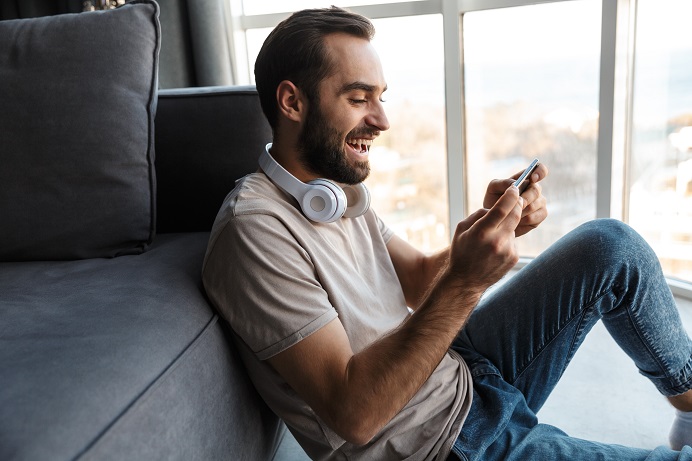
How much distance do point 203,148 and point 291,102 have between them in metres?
0.26

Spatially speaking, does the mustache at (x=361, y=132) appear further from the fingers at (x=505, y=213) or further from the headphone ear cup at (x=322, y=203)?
the fingers at (x=505, y=213)

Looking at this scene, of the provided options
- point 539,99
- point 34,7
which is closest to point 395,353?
point 539,99

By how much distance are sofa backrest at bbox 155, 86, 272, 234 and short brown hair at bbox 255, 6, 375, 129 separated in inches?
4.7

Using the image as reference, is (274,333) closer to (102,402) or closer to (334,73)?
(102,402)

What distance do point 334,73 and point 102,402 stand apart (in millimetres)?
670

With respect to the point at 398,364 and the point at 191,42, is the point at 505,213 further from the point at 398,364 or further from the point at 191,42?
the point at 191,42

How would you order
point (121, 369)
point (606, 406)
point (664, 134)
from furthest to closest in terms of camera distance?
point (664, 134) < point (606, 406) < point (121, 369)

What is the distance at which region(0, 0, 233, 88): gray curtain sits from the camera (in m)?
2.36

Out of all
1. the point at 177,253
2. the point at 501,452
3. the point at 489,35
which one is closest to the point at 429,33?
the point at 489,35

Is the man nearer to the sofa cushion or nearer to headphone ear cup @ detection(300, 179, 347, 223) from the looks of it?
headphone ear cup @ detection(300, 179, 347, 223)

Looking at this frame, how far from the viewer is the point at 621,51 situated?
6.75 ft

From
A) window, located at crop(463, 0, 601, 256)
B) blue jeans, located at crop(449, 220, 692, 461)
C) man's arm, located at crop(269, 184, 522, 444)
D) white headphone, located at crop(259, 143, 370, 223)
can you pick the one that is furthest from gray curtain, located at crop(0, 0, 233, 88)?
man's arm, located at crop(269, 184, 522, 444)

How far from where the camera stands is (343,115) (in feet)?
3.63

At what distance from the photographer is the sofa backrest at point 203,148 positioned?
1.28 metres
